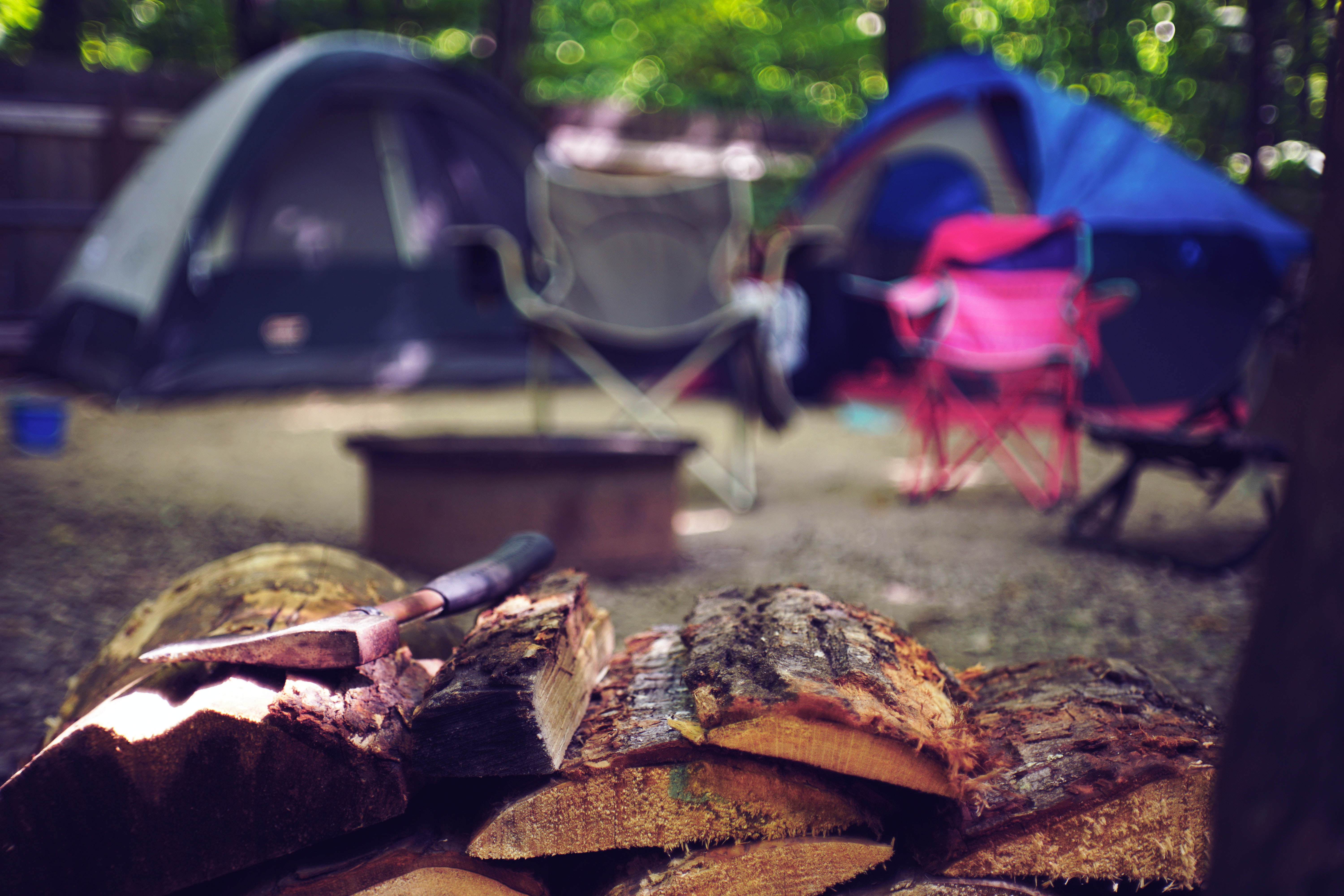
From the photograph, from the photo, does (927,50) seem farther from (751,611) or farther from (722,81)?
(751,611)

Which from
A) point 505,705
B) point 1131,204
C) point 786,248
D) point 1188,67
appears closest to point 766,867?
point 505,705

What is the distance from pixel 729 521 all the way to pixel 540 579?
1.63 metres

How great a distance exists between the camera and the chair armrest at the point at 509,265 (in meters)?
3.21

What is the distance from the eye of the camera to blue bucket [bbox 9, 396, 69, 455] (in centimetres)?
360

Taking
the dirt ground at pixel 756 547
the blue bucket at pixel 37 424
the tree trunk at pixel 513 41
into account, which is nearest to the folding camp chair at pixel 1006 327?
the dirt ground at pixel 756 547

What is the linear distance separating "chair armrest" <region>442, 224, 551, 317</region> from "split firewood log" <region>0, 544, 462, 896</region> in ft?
→ 7.41

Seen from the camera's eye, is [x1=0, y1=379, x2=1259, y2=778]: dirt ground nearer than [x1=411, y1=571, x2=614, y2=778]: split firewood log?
No

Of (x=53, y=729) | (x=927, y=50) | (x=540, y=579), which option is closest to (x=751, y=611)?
(x=540, y=579)

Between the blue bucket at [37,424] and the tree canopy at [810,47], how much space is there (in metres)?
3.71

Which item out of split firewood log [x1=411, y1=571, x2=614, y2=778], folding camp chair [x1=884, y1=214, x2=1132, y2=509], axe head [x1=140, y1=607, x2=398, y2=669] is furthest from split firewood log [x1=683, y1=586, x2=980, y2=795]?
folding camp chair [x1=884, y1=214, x2=1132, y2=509]

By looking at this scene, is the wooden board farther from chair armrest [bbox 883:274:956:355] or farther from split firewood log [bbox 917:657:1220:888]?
chair armrest [bbox 883:274:956:355]

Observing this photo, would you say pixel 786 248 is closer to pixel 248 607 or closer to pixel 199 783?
pixel 248 607

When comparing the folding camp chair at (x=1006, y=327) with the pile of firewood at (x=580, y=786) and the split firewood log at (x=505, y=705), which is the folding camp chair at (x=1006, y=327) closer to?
the pile of firewood at (x=580, y=786)

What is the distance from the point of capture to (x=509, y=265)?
3410mm
